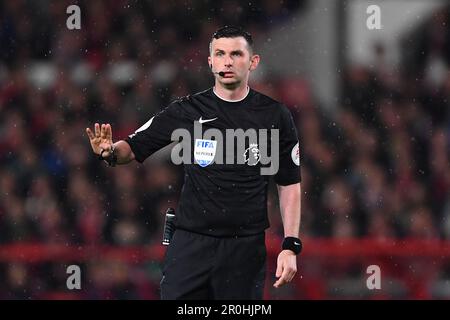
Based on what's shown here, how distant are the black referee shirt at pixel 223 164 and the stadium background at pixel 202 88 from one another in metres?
3.56

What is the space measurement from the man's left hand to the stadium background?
3718mm

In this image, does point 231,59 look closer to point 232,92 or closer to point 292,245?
point 232,92

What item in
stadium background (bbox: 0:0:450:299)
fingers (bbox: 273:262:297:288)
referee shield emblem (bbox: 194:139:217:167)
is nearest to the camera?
fingers (bbox: 273:262:297:288)

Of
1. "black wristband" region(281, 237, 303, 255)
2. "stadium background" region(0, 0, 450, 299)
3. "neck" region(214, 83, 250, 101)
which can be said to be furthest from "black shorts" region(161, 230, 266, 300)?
"stadium background" region(0, 0, 450, 299)

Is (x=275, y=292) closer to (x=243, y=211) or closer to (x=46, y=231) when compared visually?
(x=46, y=231)

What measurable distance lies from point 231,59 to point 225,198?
674 mm

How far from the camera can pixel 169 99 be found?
11.5 m

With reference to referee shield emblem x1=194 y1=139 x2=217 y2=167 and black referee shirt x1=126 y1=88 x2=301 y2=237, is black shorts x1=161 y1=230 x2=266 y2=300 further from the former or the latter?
referee shield emblem x1=194 y1=139 x2=217 y2=167

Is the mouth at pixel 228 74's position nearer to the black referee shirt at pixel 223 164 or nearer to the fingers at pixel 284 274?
the black referee shirt at pixel 223 164

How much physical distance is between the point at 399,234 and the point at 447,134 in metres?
1.77

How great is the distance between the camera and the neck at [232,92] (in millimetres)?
5539

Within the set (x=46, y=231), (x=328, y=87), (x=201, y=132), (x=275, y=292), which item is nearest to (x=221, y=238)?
(x=201, y=132)

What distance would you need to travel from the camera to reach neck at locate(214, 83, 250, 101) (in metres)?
5.54

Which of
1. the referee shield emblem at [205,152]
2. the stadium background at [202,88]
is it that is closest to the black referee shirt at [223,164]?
the referee shield emblem at [205,152]
